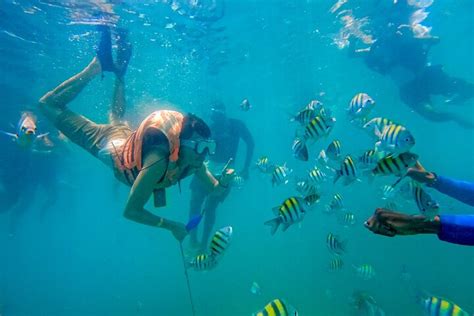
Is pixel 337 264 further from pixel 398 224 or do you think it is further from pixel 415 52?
pixel 415 52

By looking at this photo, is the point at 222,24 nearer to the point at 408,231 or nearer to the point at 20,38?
the point at 20,38

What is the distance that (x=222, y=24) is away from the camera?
18.5 m

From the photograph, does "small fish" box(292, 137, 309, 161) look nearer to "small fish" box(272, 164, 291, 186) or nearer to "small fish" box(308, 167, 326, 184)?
"small fish" box(272, 164, 291, 186)

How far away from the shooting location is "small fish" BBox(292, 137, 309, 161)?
6.02m

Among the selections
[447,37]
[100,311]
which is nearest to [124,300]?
[100,311]

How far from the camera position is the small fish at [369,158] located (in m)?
5.21

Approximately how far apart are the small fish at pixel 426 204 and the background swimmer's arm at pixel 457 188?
7.88 feet

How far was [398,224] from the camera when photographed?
3.18 metres

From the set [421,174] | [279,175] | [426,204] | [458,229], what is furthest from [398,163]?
[279,175]

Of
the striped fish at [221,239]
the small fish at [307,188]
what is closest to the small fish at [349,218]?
the small fish at [307,188]

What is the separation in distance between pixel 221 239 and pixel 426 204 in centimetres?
A: 261

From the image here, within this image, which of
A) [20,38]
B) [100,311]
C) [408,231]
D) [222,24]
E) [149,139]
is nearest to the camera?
[408,231]

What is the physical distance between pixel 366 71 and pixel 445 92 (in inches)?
481

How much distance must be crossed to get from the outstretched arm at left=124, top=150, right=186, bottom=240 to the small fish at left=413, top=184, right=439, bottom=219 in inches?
123
